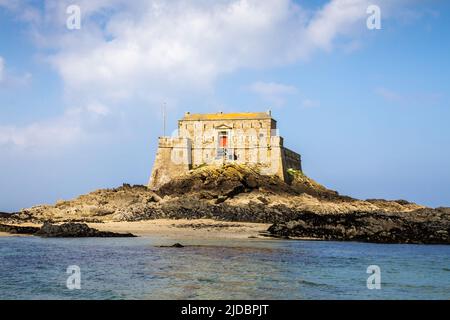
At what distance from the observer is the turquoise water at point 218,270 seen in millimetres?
13727

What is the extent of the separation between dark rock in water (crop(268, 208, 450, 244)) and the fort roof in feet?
58.9

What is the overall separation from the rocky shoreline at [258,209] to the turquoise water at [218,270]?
3.00 m

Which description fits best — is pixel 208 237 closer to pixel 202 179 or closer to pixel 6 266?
pixel 6 266

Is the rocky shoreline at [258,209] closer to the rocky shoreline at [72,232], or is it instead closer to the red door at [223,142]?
the red door at [223,142]

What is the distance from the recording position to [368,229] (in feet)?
98.2

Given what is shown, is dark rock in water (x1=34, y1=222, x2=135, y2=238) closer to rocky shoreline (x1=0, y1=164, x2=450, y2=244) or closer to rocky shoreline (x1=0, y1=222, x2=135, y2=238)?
rocky shoreline (x1=0, y1=222, x2=135, y2=238)

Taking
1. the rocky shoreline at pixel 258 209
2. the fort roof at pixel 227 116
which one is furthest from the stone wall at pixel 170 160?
the rocky shoreline at pixel 258 209

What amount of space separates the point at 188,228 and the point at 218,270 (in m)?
16.4

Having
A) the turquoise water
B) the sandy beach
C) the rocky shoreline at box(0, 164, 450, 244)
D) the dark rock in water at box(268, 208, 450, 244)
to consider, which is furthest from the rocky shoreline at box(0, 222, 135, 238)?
the dark rock in water at box(268, 208, 450, 244)

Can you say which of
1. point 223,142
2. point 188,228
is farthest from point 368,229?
point 223,142

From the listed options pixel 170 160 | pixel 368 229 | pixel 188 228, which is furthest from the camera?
pixel 170 160

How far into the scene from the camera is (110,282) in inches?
587

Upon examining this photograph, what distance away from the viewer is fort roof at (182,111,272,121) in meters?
49.4

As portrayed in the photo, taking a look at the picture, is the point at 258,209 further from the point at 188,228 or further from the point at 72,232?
the point at 72,232
